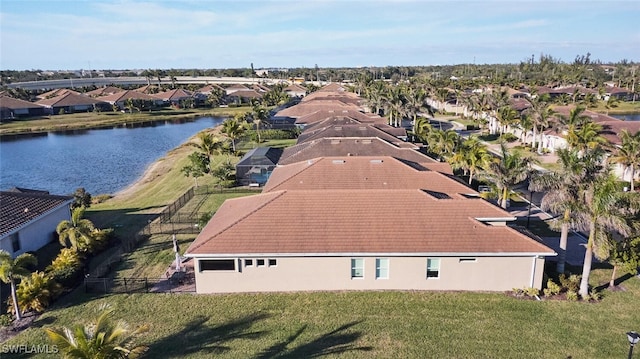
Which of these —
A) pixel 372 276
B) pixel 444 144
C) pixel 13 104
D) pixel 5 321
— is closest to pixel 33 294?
pixel 5 321

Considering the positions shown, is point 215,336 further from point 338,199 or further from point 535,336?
point 535,336

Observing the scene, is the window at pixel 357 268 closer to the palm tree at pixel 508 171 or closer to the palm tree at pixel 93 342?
the palm tree at pixel 93 342

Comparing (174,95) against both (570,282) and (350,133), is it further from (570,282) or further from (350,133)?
(570,282)

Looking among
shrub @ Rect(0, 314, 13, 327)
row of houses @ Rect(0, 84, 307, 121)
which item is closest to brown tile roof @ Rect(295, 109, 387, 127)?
shrub @ Rect(0, 314, 13, 327)

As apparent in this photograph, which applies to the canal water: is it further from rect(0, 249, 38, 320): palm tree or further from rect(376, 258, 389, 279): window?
rect(376, 258, 389, 279): window

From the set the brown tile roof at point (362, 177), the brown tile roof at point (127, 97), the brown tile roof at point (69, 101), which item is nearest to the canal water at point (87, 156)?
the brown tile roof at point (127, 97)

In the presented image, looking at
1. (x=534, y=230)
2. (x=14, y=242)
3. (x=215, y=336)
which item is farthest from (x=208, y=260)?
(x=534, y=230)

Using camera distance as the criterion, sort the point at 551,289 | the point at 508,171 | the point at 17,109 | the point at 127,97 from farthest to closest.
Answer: the point at 127,97 → the point at 17,109 → the point at 508,171 → the point at 551,289
